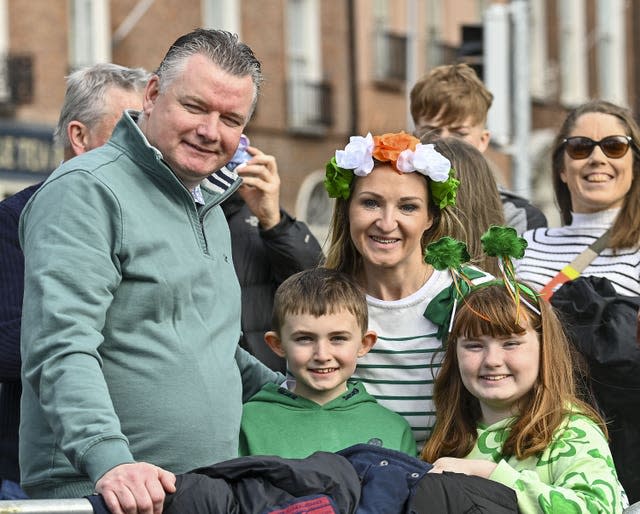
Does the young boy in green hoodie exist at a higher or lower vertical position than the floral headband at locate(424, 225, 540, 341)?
lower

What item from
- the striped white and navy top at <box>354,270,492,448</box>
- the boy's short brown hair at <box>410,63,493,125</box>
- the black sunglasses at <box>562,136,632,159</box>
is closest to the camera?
the striped white and navy top at <box>354,270,492,448</box>

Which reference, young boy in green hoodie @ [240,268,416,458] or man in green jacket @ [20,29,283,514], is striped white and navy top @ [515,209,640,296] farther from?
man in green jacket @ [20,29,283,514]

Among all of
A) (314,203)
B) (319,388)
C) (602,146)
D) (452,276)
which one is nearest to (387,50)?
(314,203)

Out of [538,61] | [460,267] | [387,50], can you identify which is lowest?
[460,267]

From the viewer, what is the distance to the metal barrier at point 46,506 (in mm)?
3416

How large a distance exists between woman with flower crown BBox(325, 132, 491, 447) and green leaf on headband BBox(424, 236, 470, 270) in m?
0.18

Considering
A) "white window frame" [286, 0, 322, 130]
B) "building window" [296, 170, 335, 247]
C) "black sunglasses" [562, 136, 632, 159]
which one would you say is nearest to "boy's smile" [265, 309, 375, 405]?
"black sunglasses" [562, 136, 632, 159]

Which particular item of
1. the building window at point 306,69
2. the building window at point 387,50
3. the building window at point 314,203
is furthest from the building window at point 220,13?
the building window at point 387,50

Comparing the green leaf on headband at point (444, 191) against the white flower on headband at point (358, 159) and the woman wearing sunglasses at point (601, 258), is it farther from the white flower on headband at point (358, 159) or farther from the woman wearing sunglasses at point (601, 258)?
the woman wearing sunglasses at point (601, 258)

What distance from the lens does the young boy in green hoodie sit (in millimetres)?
4656

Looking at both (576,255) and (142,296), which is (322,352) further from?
(576,255)

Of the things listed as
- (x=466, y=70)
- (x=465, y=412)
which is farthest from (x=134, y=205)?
(x=466, y=70)

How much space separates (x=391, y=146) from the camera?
5.02m

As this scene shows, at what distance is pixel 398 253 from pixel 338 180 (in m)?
0.31
